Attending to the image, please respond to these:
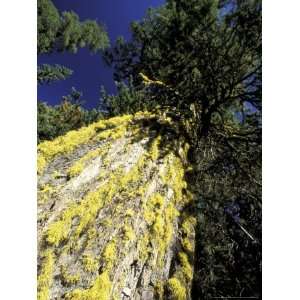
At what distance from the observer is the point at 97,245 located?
2127 millimetres

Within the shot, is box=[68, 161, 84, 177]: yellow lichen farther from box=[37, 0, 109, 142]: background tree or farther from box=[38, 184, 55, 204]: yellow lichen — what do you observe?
box=[37, 0, 109, 142]: background tree

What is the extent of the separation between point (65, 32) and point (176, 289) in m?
4.91

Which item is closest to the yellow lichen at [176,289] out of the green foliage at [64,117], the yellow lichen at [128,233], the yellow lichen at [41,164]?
the yellow lichen at [128,233]

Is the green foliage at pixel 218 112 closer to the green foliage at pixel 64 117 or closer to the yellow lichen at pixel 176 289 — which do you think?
the green foliage at pixel 64 117

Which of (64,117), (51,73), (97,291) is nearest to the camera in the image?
(97,291)

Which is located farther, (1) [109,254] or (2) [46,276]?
(1) [109,254]

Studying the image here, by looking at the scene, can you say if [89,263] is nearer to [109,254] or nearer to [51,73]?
[109,254]

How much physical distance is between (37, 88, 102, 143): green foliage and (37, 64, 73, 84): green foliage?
1.40 ft

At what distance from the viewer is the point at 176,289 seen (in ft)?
7.69

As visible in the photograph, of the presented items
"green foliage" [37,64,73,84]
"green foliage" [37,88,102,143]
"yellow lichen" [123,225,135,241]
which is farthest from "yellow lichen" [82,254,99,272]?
"green foliage" [37,64,73,84]

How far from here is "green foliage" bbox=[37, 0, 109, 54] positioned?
17.9 ft

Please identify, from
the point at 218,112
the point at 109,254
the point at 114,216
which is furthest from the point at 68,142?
the point at 218,112

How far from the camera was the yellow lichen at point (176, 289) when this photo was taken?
2312 millimetres

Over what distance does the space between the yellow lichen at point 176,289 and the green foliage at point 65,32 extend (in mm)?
4216
